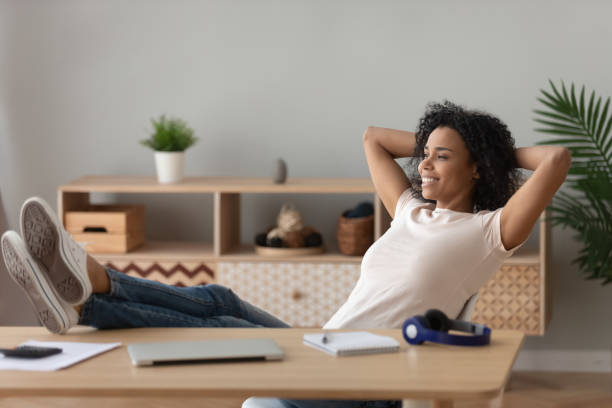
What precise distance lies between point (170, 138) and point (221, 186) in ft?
1.14

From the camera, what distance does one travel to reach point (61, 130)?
12.3 ft

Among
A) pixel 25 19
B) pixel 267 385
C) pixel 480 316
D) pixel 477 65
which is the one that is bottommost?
pixel 480 316

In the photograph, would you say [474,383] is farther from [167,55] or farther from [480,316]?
[167,55]

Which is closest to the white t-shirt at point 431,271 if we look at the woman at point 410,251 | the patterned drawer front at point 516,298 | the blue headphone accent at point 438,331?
the woman at point 410,251

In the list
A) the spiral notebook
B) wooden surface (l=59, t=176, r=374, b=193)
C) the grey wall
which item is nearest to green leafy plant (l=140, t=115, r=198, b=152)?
wooden surface (l=59, t=176, r=374, b=193)

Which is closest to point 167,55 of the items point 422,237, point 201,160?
point 201,160

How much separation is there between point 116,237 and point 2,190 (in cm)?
82

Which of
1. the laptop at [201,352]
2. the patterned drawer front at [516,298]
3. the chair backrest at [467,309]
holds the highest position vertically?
the laptop at [201,352]

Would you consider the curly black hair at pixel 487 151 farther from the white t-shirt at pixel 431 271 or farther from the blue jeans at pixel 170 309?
the blue jeans at pixel 170 309

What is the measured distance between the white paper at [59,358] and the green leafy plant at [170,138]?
1.98 meters

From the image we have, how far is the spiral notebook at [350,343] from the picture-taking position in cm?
140

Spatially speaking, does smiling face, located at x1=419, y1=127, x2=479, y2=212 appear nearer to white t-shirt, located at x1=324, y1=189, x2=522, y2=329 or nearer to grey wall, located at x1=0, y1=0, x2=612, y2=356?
white t-shirt, located at x1=324, y1=189, x2=522, y2=329

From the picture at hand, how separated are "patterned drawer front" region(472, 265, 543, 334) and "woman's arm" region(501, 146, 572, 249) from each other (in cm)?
145

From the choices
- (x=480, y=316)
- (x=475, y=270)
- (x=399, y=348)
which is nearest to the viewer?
(x=399, y=348)
